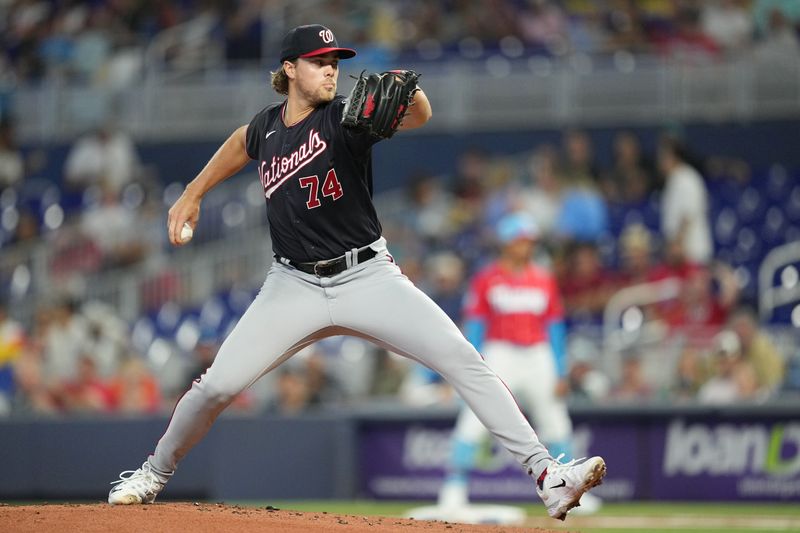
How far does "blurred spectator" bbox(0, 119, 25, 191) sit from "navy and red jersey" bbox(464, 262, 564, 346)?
8818 mm

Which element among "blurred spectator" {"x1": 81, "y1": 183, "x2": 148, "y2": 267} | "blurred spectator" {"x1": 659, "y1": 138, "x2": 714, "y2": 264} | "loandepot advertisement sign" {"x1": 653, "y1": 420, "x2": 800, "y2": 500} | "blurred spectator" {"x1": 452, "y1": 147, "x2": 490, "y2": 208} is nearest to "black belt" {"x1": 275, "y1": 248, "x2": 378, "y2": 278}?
"loandepot advertisement sign" {"x1": 653, "y1": 420, "x2": 800, "y2": 500}

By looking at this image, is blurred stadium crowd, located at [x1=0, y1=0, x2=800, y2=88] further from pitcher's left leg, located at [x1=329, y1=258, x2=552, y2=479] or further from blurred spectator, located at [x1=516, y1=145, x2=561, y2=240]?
pitcher's left leg, located at [x1=329, y1=258, x2=552, y2=479]

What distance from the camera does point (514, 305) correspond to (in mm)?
9266

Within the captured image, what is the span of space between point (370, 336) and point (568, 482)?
103 centimetres

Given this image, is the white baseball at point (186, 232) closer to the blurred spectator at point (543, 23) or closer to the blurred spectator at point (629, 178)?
the blurred spectator at point (629, 178)

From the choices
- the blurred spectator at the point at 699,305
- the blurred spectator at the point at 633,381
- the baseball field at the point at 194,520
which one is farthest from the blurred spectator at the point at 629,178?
the baseball field at the point at 194,520

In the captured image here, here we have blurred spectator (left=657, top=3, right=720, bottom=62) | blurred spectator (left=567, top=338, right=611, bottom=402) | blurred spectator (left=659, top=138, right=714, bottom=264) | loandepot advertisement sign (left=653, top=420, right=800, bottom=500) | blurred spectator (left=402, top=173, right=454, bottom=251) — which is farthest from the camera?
blurred spectator (left=657, top=3, right=720, bottom=62)

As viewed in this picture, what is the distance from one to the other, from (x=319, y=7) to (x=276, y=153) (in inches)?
492

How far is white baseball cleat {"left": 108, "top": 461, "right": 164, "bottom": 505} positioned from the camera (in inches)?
225

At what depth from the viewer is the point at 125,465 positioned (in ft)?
36.6

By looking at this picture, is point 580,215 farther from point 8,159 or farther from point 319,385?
point 8,159

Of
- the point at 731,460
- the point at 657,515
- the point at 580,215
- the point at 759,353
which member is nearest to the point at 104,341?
the point at 580,215

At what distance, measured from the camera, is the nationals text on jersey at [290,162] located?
5.39 m

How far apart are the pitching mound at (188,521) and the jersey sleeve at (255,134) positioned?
1608 millimetres
